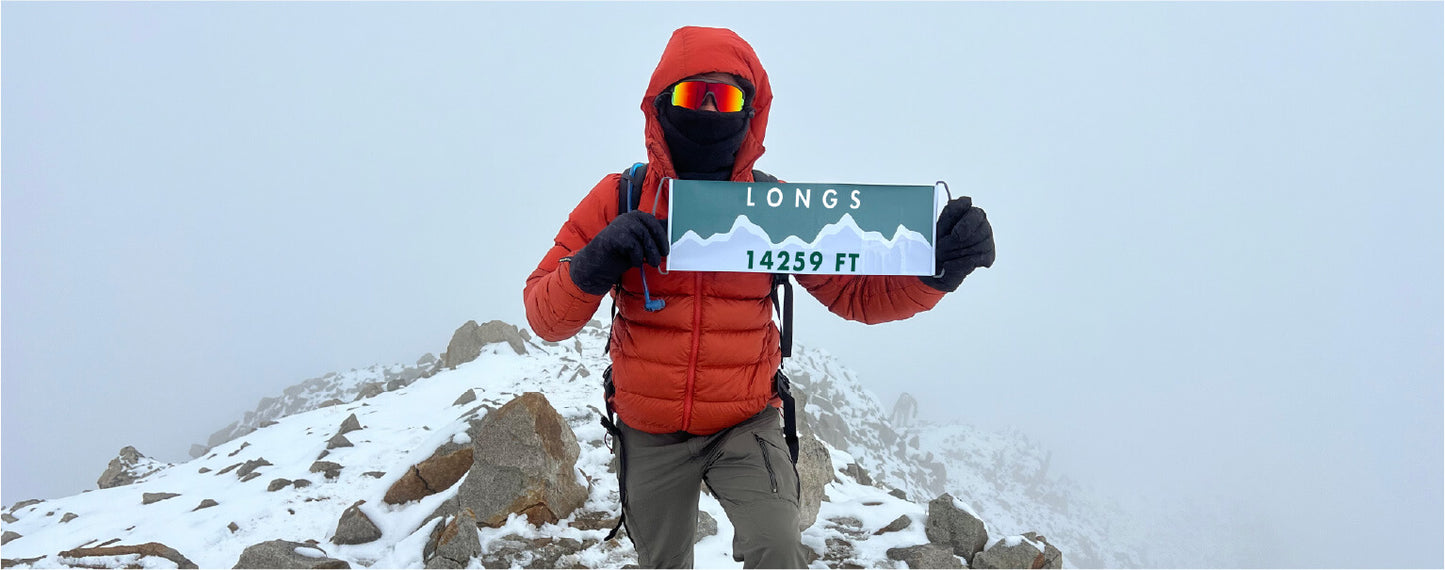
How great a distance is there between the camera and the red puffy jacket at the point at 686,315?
11.5ft

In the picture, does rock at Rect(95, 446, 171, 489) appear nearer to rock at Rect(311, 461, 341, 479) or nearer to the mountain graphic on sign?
rock at Rect(311, 461, 341, 479)

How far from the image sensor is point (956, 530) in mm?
7457

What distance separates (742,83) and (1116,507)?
109951mm

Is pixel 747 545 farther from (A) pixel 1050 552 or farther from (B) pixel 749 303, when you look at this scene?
(A) pixel 1050 552

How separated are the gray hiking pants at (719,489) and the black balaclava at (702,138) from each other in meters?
1.64

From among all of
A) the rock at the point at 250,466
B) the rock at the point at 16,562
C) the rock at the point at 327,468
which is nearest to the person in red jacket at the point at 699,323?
the rock at the point at 16,562

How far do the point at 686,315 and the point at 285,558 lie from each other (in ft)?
20.8

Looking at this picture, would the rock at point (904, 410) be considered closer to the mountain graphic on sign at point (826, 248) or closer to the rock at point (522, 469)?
the rock at point (522, 469)

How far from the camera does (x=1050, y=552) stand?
7.40m

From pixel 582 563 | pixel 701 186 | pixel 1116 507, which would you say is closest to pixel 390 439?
pixel 582 563

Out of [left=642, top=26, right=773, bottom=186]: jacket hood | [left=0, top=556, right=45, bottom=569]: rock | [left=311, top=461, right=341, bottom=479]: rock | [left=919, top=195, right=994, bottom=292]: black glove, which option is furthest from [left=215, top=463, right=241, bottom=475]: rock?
[left=919, top=195, right=994, bottom=292]: black glove

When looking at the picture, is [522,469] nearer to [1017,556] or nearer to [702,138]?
[702,138]

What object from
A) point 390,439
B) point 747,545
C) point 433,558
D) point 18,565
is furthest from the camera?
point 390,439

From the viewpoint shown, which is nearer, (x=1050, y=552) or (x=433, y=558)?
(x=433, y=558)
